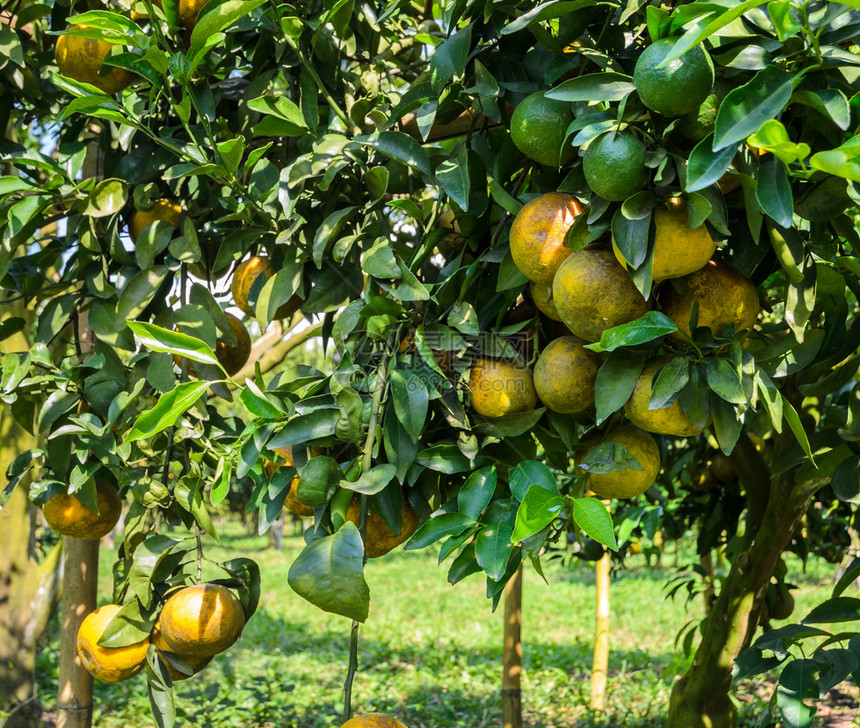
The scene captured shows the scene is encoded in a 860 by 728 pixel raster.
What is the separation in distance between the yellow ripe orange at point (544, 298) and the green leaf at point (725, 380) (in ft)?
0.57

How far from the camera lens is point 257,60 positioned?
114cm

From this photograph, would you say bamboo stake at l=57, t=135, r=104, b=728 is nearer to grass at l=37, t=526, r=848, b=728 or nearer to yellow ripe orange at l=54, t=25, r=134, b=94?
yellow ripe orange at l=54, t=25, r=134, b=94

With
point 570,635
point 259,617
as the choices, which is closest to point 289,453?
point 570,635

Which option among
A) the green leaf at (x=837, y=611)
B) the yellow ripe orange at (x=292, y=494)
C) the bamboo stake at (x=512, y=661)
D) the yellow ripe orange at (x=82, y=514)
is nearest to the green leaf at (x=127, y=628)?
the yellow ripe orange at (x=82, y=514)

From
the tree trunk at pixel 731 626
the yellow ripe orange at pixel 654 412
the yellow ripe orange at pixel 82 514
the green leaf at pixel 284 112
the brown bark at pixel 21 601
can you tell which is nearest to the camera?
the yellow ripe orange at pixel 654 412

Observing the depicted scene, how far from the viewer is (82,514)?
1.22 meters

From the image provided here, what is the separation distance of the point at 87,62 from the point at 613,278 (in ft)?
2.94

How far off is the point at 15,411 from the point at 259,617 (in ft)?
20.1

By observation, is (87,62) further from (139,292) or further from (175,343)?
(175,343)

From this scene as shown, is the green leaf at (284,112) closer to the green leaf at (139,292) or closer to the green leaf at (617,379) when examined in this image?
the green leaf at (139,292)

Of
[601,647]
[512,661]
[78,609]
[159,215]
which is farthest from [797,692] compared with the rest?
[601,647]

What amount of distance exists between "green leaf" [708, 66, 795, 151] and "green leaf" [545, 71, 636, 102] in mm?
108

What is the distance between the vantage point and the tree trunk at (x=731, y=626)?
1.60 m

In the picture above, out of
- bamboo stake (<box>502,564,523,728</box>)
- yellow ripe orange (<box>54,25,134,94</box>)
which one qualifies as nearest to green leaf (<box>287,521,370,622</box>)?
yellow ripe orange (<box>54,25,134,94</box>)
